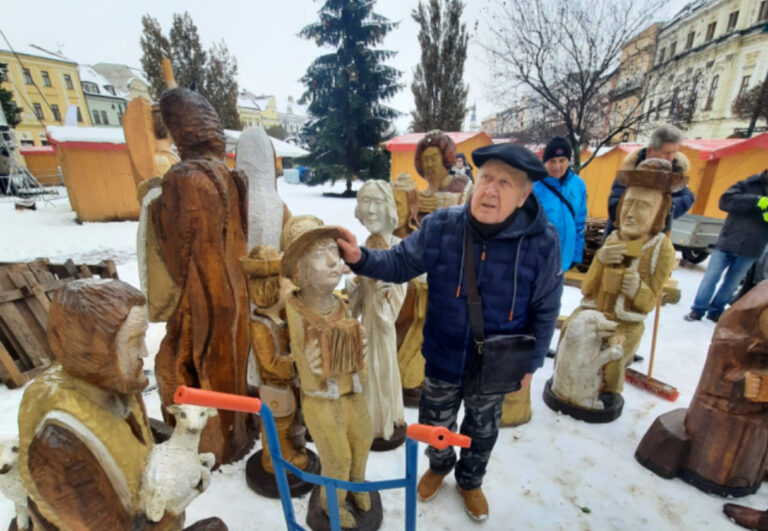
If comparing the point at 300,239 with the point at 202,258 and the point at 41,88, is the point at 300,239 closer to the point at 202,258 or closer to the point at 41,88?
the point at 202,258

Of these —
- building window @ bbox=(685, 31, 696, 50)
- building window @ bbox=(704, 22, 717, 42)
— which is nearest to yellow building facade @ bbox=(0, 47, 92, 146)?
building window @ bbox=(685, 31, 696, 50)

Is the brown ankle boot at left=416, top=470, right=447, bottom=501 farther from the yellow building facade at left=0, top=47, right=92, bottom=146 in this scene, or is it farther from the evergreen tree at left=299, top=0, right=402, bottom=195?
the yellow building facade at left=0, top=47, right=92, bottom=146

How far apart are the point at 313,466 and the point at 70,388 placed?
5.29 ft

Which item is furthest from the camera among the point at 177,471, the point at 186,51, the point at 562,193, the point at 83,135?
the point at 186,51

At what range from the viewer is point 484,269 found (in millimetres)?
1811

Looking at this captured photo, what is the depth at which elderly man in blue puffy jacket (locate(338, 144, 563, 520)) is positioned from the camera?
5.60 ft

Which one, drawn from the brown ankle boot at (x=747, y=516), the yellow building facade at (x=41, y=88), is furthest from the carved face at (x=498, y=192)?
the yellow building facade at (x=41, y=88)

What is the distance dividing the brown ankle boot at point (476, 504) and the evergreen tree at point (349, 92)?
1332 centimetres

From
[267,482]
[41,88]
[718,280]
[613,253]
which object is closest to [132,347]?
[267,482]

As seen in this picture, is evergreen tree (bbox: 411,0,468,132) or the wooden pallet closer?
the wooden pallet

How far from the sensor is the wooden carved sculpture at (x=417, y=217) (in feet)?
10.4

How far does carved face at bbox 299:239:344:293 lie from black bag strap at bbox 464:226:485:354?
0.63 m

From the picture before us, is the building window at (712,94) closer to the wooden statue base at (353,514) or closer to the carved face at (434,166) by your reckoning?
the carved face at (434,166)

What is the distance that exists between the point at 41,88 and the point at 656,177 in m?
38.3
